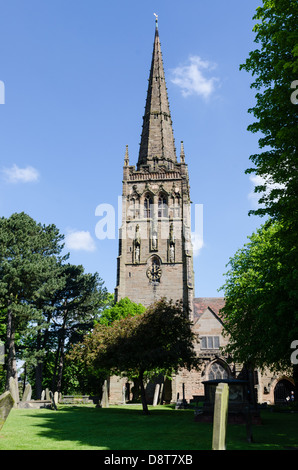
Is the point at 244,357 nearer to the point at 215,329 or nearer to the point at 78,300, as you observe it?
the point at 215,329

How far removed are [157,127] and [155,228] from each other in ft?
54.8

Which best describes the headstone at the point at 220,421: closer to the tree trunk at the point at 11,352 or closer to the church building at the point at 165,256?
the tree trunk at the point at 11,352

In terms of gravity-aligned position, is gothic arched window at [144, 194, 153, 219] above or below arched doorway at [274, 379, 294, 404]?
above

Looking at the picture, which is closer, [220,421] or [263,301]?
[220,421]

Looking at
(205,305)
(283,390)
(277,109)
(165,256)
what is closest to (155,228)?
(165,256)

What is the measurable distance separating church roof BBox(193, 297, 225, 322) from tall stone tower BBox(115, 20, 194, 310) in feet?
14.3

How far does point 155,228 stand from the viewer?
155 ft

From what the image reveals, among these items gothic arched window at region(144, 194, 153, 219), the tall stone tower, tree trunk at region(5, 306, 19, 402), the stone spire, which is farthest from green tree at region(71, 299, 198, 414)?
the stone spire

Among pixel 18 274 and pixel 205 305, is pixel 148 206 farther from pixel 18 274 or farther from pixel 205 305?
pixel 18 274

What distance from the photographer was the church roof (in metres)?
47.1

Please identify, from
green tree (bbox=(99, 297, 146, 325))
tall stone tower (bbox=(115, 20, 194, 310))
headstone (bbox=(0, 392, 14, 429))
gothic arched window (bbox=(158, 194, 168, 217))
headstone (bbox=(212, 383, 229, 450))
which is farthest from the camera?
gothic arched window (bbox=(158, 194, 168, 217))

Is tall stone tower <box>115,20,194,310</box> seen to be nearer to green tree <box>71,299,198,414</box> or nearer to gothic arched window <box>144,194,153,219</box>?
gothic arched window <box>144,194,153,219</box>

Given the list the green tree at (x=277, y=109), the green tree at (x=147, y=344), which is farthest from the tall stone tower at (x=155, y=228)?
the green tree at (x=277, y=109)

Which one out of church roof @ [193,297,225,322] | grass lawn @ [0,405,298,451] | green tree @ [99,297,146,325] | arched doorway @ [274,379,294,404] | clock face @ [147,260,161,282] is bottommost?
arched doorway @ [274,379,294,404]
